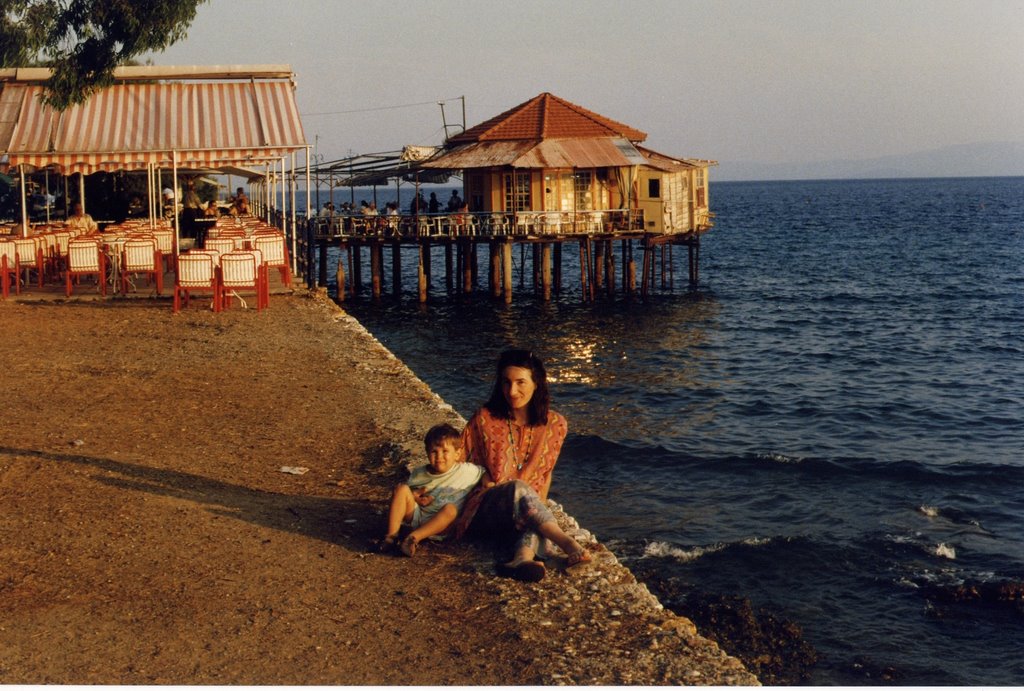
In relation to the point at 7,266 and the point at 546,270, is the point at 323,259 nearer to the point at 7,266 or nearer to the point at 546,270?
the point at 546,270

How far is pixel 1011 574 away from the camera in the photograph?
12219 mm

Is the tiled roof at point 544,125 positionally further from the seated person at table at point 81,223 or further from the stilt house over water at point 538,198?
the seated person at table at point 81,223

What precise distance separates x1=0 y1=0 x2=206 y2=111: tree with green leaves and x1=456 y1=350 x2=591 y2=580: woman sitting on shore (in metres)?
18.4

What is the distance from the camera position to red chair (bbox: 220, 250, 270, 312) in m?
18.7

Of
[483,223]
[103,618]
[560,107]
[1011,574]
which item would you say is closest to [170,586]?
[103,618]

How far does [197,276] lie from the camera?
1888cm

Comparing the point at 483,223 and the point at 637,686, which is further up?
the point at 483,223

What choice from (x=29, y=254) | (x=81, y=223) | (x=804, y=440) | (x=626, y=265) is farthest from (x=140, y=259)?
(x=626, y=265)

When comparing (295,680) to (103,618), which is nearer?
(295,680)

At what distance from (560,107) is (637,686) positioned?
127 ft

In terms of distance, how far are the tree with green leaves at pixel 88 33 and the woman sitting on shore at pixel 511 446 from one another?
18412 mm

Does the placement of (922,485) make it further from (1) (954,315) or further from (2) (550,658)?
(1) (954,315)

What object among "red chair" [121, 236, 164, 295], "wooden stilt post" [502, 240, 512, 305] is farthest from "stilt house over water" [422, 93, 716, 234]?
"red chair" [121, 236, 164, 295]

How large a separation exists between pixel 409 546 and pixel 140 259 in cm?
1499
